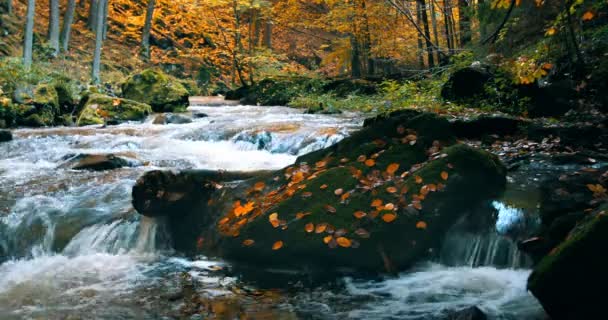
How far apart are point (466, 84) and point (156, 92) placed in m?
11.0

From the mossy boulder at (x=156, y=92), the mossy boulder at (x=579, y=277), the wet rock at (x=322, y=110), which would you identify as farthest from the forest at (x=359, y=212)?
the mossy boulder at (x=156, y=92)

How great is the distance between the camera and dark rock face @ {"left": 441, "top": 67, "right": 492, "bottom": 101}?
33.8 ft

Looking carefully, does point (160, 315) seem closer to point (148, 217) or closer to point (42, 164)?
point (148, 217)

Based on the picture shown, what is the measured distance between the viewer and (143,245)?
19.5 feet

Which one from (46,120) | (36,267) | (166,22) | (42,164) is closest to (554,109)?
(36,267)

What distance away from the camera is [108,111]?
49.1ft

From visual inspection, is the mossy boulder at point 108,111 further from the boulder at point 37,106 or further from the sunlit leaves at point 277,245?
the sunlit leaves at point 277,245

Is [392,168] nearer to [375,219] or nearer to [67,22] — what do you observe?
[375,219]

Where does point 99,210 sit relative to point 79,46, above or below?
below

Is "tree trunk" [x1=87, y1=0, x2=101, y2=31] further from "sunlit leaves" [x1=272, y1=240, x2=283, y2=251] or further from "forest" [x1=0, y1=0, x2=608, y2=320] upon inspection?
Result: "sunlit leaves" [x1=272, y1=240, x2=283, y2=251]

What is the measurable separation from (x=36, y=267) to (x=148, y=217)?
4.21 feet

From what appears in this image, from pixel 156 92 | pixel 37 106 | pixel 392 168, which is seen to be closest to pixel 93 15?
pixel 156 92

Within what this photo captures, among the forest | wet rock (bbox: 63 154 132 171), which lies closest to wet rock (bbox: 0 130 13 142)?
the forest

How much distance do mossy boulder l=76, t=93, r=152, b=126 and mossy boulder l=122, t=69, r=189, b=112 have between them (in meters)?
1.32
